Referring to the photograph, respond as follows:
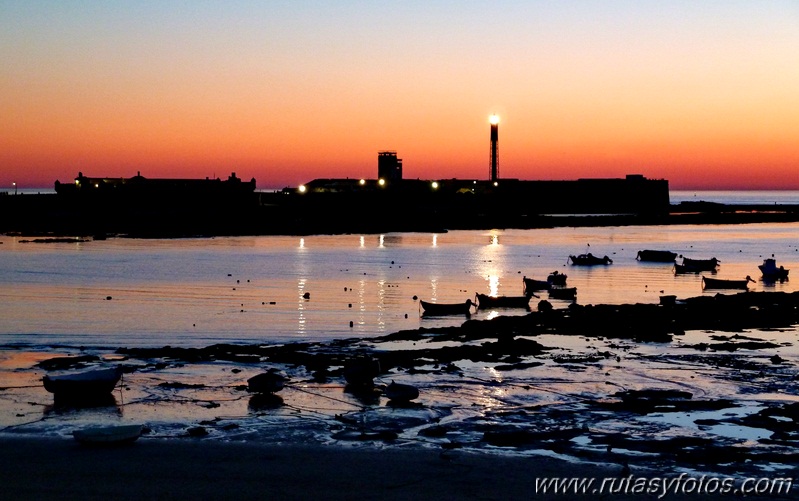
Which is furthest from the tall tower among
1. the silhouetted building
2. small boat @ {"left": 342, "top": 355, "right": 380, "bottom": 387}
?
small boat @ {"left": 342, "top": 355, "right": 380, "bottom": 387}

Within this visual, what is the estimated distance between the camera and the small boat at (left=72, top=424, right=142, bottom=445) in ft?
49.3

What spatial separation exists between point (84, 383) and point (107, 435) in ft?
13.0

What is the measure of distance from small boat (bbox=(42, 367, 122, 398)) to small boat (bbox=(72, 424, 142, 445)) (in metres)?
3.51

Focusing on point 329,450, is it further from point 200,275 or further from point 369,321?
point 200,275

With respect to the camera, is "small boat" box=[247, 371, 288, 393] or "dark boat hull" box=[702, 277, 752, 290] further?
"dark boat hull" box=[702, 277, 752, 290]

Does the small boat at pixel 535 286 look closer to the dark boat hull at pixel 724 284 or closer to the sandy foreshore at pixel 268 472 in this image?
the dark boat hull at pixel 724 284

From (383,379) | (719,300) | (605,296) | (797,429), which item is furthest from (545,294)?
(797,429)

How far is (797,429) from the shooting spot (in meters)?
15.9

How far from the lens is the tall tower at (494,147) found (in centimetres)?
12744

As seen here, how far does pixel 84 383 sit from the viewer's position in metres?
18.7

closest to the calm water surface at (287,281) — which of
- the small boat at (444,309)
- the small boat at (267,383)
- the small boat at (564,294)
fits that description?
the small boat at (444,309)

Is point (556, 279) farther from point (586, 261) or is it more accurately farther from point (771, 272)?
point (586, 261)

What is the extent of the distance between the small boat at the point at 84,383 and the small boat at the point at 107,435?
11.5ft

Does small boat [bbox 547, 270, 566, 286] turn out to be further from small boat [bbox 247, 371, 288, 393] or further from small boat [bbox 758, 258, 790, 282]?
small boat [bbox 247, 371, 288, 393]
